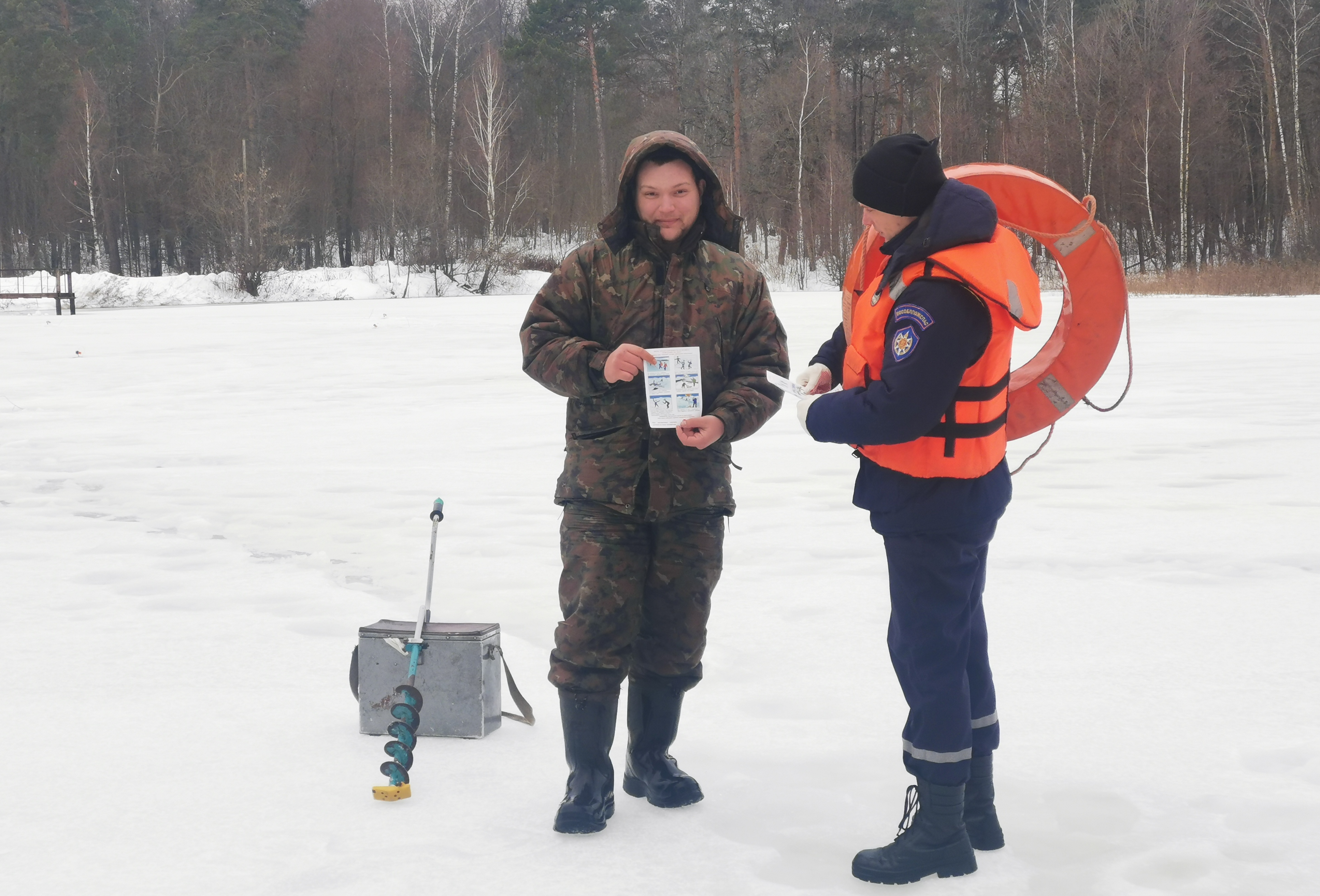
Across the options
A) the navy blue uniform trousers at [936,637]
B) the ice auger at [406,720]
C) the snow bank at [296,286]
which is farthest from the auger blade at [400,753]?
the snow bank at [296,286]

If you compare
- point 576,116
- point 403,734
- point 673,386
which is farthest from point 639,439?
point 576,116

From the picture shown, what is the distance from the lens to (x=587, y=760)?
2.78m

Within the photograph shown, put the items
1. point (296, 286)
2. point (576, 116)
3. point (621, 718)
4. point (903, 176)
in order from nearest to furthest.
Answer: point (903, 176), point (621, 718), point (296, 286), point (576, 116)

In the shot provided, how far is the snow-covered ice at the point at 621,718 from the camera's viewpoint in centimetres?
263

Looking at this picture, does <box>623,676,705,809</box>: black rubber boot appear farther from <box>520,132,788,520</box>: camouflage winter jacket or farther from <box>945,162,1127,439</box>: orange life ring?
<box>945,162,1127,439</box>: orange life ring

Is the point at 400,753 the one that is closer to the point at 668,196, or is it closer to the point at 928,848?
the point at 928,848

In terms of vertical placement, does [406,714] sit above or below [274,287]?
below

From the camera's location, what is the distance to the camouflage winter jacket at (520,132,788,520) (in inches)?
107

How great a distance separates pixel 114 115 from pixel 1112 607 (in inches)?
1905

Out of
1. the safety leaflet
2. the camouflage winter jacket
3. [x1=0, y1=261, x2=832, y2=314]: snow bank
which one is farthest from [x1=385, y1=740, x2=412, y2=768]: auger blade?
[x1=0, y1=261, x2=832, y2=314]: snow bank

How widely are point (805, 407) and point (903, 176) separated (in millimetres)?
476

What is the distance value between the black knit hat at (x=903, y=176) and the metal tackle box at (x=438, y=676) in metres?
1.54

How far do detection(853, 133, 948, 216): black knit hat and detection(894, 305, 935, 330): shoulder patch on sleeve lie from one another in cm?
21

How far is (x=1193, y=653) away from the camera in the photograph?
12.9 feet
